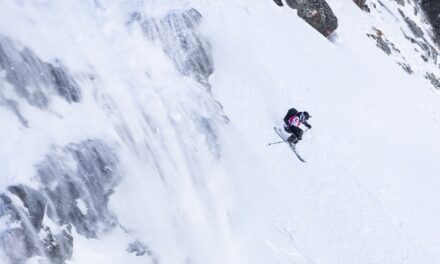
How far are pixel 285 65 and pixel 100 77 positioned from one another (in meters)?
10.3

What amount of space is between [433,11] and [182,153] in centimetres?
4201

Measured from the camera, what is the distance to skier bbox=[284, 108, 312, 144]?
1631cm

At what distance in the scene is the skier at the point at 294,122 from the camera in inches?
642

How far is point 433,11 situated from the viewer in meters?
48.1

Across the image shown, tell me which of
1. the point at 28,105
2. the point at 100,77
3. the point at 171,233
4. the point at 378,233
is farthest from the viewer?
the point at 378,233

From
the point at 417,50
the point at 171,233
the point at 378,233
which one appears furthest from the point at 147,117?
the point at 417,50

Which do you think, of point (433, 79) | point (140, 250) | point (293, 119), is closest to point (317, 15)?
point (293, 119)

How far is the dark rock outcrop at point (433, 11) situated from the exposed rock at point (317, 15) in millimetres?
21994

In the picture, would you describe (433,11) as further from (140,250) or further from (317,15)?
(140,250)

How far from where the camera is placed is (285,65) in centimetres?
2038

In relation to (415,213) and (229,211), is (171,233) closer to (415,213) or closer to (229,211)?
(229,211)

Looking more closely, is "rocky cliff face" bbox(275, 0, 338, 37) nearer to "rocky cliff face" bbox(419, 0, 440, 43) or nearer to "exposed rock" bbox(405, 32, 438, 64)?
"exposed rock" bbox(405, 32, 438, 64)

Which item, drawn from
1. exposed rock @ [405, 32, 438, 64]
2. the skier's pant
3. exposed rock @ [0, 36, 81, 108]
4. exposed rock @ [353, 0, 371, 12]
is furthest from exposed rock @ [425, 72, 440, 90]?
exposed rock @ [0, 36, 81, 108]

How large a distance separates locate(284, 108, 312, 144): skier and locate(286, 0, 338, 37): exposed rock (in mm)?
12456
